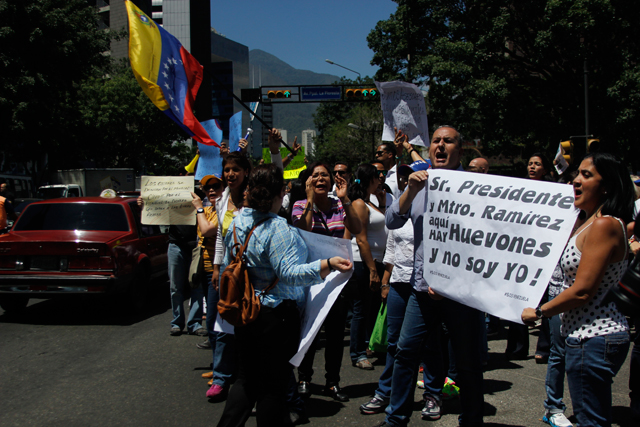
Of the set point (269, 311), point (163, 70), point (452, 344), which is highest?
point (163, 70)

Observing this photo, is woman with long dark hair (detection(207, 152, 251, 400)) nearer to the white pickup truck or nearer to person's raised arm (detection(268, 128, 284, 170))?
person's raised arm (detection(268, 128, 284, 170))

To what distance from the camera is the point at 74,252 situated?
6.67 m

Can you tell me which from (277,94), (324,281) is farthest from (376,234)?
(277,94)

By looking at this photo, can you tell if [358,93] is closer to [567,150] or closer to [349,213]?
[567,150]

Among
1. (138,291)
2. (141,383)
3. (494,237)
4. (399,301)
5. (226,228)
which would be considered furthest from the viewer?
(138,291)

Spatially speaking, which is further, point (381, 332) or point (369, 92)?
point (369, 92)

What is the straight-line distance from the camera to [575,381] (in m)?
2.66

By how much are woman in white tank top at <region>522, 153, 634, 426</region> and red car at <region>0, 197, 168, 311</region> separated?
567 cm

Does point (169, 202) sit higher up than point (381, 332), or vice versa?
point (169, 202)

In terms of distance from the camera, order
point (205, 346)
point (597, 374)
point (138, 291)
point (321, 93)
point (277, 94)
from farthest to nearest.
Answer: point (321, 93) < point (277, 94) < point (138, 291) < point (205, 346) < point (597, 374)

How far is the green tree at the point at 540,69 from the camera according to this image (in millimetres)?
19484

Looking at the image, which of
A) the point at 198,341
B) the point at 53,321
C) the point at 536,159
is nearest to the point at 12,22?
the point at 53,321

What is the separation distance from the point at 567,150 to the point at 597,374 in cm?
544

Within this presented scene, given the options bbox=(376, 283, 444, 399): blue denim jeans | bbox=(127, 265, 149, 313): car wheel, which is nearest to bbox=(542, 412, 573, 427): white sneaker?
bbox=(376, 283, 444, 399): blue denim jeans
